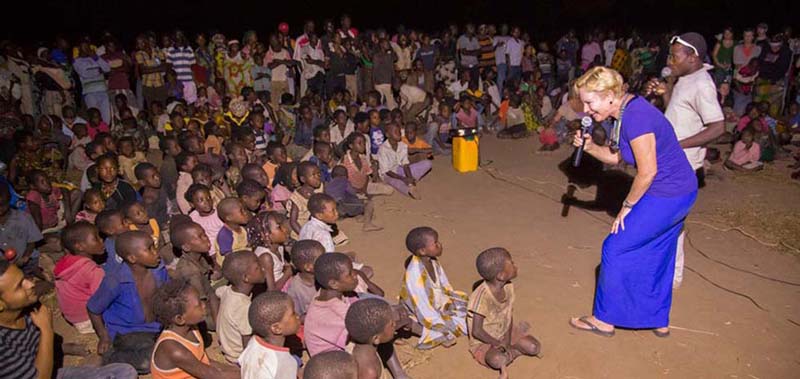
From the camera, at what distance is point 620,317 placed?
3791 millimetres

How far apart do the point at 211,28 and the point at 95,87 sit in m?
9.64

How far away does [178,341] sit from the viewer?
302 centimetres

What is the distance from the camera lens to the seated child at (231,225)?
460cm

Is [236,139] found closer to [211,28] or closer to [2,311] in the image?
[2,311]

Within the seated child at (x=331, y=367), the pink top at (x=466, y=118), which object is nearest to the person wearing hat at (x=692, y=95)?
the seated child at (x=331, y=367)

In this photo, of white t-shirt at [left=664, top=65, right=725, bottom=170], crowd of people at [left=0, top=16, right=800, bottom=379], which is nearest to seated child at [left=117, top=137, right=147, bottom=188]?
crowd of people at [left=0, top=16, right=800, bottom=379]

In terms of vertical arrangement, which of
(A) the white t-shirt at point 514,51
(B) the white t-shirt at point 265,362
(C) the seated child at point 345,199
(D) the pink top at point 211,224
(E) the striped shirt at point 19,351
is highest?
(A) the white t-shirt at point 514,51

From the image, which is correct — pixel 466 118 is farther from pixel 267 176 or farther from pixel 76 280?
pixel 76 280

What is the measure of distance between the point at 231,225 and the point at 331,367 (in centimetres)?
254

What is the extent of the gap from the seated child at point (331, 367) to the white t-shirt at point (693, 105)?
10.2ft

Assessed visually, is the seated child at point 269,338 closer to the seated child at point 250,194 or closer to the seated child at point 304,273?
the seated child at point 304,273

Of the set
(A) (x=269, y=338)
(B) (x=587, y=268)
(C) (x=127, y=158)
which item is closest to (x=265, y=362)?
(A) (x=269, y=338)

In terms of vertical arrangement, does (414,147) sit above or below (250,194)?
below

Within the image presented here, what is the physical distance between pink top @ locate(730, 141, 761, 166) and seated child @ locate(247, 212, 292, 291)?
21.1ft
